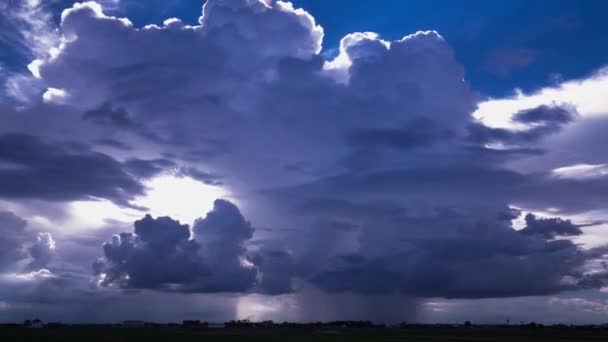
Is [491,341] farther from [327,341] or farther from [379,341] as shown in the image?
[327,341]

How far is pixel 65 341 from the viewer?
127 m

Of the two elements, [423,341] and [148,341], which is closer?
[148,341]

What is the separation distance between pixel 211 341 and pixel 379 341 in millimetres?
38042

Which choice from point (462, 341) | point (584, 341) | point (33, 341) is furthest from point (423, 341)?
point (33, 341)

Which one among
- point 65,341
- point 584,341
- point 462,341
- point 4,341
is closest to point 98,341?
point 65,341

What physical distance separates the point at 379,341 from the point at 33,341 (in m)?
74.4

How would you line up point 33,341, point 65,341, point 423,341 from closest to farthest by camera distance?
1. point 33,341
2. point 65,341
3. point 423,341

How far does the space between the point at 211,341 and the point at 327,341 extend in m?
26.1

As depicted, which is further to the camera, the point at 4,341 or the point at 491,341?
the point at 491,341

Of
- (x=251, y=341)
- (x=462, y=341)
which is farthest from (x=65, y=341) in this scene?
(x=462, y=341)

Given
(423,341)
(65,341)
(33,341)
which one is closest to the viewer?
(33,341)

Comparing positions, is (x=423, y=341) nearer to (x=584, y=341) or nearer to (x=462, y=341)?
(x=462, y=341)

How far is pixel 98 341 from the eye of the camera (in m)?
125

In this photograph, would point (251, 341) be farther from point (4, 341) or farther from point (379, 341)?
point (4, 341)
